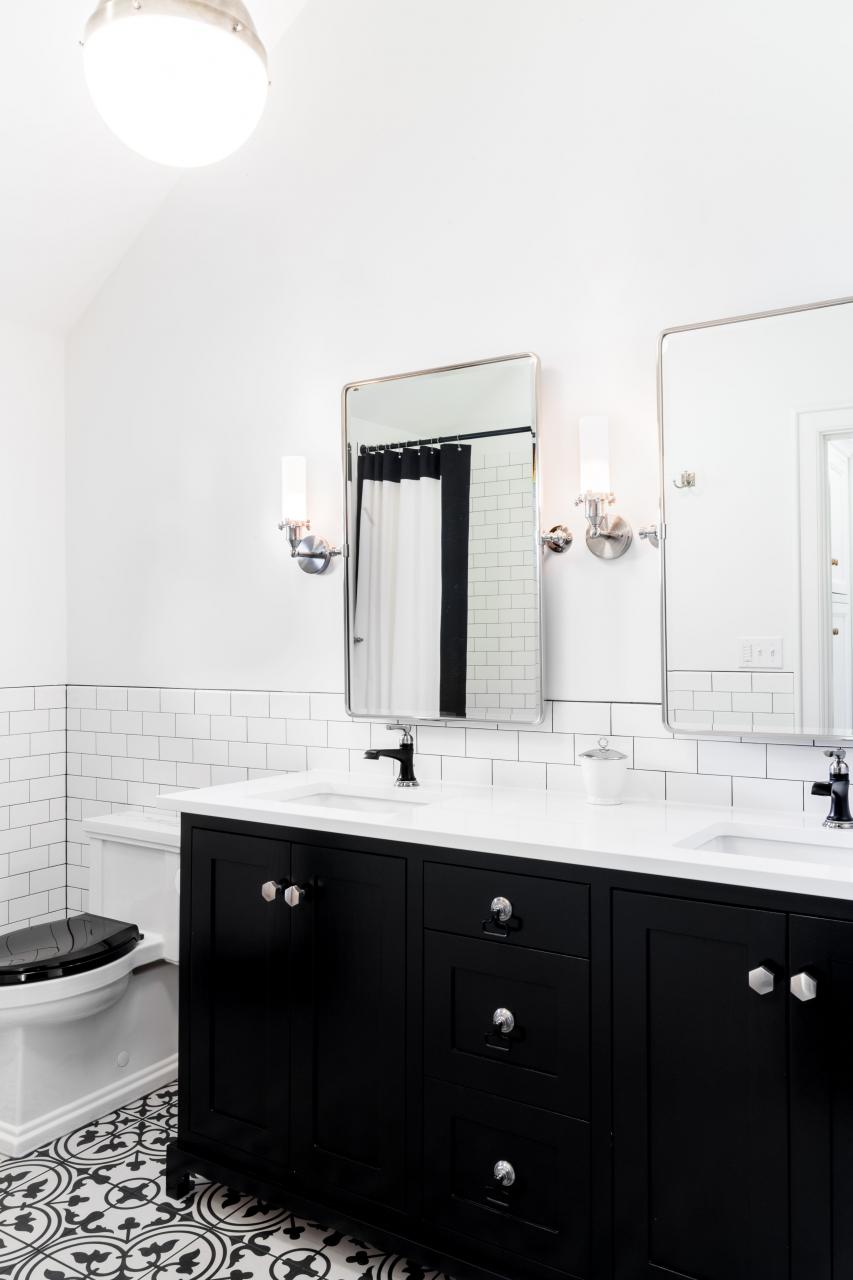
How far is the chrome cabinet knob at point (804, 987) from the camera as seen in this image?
1.50 meters

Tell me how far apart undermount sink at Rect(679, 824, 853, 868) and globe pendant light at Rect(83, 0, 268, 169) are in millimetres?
1651

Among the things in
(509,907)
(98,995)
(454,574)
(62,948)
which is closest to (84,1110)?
(98,995)

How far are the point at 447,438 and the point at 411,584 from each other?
41 centimetres

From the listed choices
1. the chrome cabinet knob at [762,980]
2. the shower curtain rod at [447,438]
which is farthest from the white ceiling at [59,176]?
the chrome cabinet knob at [762,980]

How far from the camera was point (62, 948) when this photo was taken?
102 inches

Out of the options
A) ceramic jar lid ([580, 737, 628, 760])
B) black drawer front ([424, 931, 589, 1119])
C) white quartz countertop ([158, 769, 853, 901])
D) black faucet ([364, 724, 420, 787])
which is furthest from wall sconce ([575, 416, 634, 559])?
black drawer front ([424, 931, 589, 1119])

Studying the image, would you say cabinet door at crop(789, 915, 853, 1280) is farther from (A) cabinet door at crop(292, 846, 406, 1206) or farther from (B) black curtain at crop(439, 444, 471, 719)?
(B) black curtain at crop(439, 444, 471, 719)

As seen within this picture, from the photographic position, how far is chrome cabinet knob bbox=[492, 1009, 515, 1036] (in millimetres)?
1802

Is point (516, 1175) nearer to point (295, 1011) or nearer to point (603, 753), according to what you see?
point (295, 1011)

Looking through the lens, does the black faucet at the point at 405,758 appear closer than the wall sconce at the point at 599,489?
No

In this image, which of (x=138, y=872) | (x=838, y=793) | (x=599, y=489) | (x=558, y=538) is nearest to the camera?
(x=838, y=793)

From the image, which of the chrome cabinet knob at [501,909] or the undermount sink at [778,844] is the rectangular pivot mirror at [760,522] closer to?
the undermount sink at [778,844]

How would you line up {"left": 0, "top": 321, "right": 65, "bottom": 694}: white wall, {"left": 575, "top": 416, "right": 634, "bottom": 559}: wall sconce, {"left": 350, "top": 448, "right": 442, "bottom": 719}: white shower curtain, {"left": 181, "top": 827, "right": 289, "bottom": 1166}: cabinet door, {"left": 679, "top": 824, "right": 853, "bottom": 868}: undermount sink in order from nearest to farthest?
{"left": 679, "top": 824, "right": 853, "bottom": 868}: undermount sink, {"left": 181, "top": 827, "right": 289, "bottom": 1166}: cabinet door, {"left": 575, "top": 416, "right": 634, "bottom": 559}: wall sconce, {"left": 350, "top": 448, "right": 442, "bottom": 719}: white shower curtain, {"left": 0, "top": 321, "right": 65, "bottom": 694}: white wall

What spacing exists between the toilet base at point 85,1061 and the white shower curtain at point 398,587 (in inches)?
44.4
